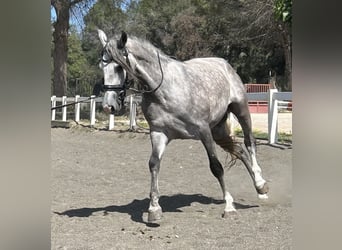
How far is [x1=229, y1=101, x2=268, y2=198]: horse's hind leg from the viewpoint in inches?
179

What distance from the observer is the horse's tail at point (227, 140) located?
4598mm

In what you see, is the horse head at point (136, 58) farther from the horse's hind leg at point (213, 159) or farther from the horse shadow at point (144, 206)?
the horse shadow at point (144, 206)

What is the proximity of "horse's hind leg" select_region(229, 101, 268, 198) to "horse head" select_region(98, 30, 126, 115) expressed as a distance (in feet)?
4.40

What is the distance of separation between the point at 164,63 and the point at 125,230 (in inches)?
50.0

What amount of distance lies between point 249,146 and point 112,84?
1747 mm

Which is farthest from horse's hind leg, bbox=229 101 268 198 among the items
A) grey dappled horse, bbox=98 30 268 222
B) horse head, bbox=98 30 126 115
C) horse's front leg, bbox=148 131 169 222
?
horse head, bbox=98 30 126 115

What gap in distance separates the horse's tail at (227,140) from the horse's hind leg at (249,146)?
0.30 ft

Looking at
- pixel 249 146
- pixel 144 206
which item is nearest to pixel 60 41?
pixel 249 146

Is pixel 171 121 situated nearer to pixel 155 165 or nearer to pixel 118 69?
pixel 155 165

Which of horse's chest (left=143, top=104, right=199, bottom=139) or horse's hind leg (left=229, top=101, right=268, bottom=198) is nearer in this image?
horse's chest (left=143, top=104, right=199, bottom=139)

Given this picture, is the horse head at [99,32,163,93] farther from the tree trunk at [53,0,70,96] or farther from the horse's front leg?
the tree trunk at [53,0,70,96]

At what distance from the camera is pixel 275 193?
15.7ft
